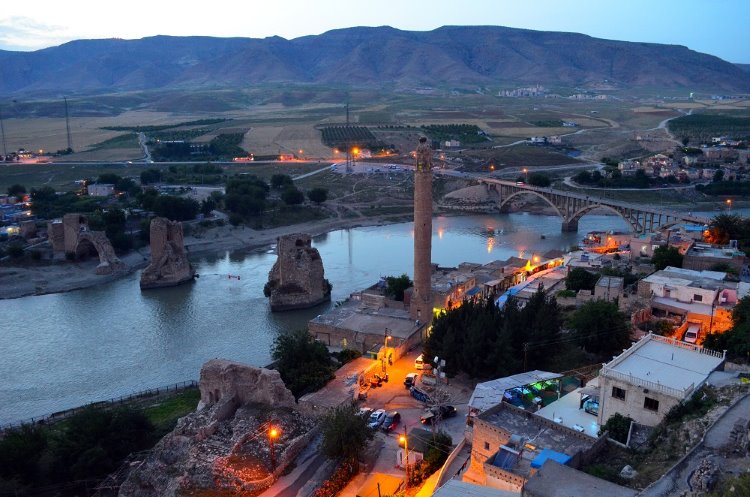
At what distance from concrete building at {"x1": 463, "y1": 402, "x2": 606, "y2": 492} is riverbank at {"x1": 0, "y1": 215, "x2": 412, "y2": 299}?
92.3 ft

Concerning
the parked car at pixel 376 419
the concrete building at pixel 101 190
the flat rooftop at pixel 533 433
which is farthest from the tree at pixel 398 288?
the concrete building at pixel 101 190

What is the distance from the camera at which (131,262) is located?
39.0 m

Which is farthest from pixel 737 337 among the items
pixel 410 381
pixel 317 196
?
pixel 317 196

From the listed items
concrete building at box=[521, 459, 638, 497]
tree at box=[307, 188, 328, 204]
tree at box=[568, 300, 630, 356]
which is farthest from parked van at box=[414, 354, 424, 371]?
tree at box=[307, 188, 328, 204]

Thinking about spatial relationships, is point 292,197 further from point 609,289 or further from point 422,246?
point 609,289

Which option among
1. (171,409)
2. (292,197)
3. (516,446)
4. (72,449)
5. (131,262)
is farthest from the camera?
(292,197)

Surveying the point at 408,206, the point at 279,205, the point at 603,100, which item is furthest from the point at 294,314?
the point at 603,100

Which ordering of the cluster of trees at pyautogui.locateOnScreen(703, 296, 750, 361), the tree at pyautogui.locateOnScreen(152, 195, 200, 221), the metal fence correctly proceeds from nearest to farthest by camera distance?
1. the cluster of trees at pyautogui.locateOnScreen(703, 296, 750, 361)
2. the metal fence
3. the tree at pyautogui.locateOnScreen(152, 195, 200, 221)

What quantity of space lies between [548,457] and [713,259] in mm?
18558

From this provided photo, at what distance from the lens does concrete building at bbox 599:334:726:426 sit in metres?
12.8

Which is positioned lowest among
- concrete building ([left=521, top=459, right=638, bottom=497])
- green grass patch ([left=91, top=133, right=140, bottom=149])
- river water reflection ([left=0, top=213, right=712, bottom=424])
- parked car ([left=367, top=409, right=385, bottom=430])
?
river water reflection ([left=0, top=213, right=712, bottom=424])

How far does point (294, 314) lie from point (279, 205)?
73.9 ft

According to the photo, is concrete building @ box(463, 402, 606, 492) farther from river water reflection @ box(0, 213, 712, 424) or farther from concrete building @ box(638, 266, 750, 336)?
river water reflection @ box(0, 213, 712, 424)

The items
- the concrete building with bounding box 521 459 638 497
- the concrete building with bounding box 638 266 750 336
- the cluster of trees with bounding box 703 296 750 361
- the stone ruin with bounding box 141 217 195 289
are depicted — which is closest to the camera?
the concrete building with bounding box 521 459 638 497
